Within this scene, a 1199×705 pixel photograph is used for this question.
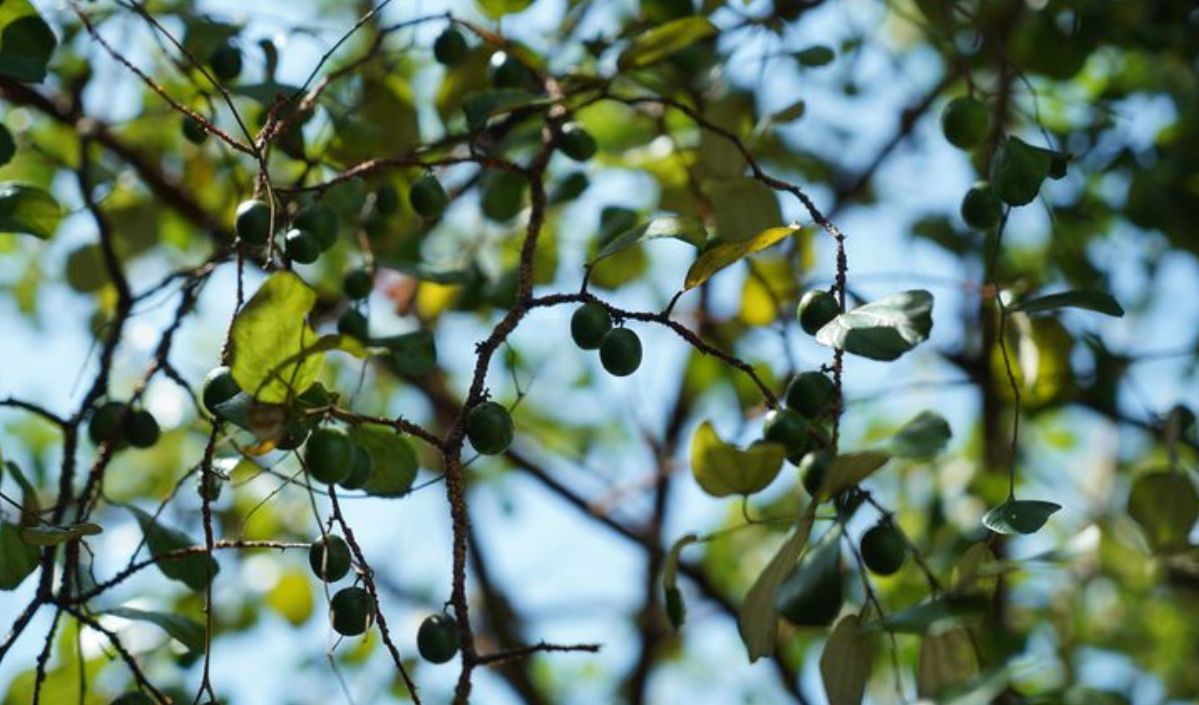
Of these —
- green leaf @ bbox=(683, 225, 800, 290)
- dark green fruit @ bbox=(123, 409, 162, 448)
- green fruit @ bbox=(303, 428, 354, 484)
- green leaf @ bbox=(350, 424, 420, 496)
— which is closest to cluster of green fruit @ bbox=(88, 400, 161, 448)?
dark green fruit @ bbox=(123, 409, 162, 448)

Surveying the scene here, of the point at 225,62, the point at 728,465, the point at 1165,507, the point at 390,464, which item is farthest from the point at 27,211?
the point at 1165,507

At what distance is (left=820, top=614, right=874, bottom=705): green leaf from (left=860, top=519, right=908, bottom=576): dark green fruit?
0.04 m

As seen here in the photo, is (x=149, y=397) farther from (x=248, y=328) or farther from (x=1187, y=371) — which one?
(x=1187, y=371)

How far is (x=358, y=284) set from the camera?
4.01 ft

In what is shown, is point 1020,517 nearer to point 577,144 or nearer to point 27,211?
point 577,144

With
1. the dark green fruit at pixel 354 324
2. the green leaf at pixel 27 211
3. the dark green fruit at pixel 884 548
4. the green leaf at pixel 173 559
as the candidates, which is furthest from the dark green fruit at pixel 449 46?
the dark green fruit at pixel 884 548

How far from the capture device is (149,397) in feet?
6.17

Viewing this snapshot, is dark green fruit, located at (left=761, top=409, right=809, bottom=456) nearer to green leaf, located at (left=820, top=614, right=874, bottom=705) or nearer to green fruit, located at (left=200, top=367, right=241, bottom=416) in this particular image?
green leaf, located at (left=820, top=614, right=874, bottom=705)

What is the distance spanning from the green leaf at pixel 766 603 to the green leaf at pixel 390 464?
10.0 inches

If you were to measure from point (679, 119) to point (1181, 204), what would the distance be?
0.61m

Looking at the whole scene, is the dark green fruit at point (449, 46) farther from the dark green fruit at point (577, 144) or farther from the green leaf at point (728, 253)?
the green leaf at point (728, 253)

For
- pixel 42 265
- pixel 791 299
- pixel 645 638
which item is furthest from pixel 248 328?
pixel 42 265

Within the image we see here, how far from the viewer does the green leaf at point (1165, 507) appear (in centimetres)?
134

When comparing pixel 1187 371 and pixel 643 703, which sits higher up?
pixel 643 703
